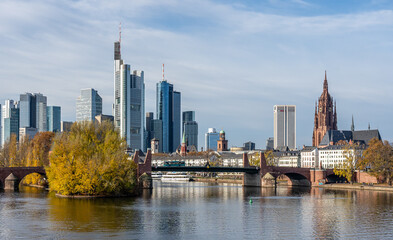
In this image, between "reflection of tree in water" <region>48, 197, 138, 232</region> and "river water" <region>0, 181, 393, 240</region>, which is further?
"reflection of tree in water" <region>48, 197, 138, 232</region>

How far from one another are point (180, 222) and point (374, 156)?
87.2 m

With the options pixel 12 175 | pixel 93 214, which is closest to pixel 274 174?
pixel 12 175

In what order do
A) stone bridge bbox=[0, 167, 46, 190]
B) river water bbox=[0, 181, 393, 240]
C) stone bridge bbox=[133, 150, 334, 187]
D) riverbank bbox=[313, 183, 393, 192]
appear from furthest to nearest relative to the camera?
stone bridge bbox=[133, 150, 334, 187] < riverbank bbox=[313, 183, 393, 192] < stone bridge bbox=[0, 167, 46, 190] < river water bbox=[0, 181, 393, 240]

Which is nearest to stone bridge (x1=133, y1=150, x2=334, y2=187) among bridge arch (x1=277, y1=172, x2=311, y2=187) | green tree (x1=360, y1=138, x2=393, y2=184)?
bridge arch (x1=277, y1=172, x2=311, y2=187)

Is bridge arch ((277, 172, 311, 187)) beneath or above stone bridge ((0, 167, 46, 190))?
beneath

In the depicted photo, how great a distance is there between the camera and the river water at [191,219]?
60.1 metres

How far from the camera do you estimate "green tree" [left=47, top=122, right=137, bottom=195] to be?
311 feet

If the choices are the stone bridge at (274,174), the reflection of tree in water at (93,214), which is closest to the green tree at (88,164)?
the reflection of tree in water at (93,214)

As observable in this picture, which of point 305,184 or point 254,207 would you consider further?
point 305,184

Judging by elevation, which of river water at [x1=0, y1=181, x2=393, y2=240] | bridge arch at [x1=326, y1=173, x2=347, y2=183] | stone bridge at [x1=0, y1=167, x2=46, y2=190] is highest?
stone bridge at [x1=0, y1=167, x2=46, y2=190]

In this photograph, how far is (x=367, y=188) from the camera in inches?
5468

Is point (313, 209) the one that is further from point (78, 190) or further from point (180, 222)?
point (78, 190)

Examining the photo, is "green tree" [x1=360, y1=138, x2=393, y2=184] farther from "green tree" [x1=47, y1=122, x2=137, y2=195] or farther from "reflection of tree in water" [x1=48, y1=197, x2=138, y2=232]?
"reflection of tree in water" [x1=48, y1=197, x2=138, y2=232]

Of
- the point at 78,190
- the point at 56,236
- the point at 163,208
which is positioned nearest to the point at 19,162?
the point at 78,190
